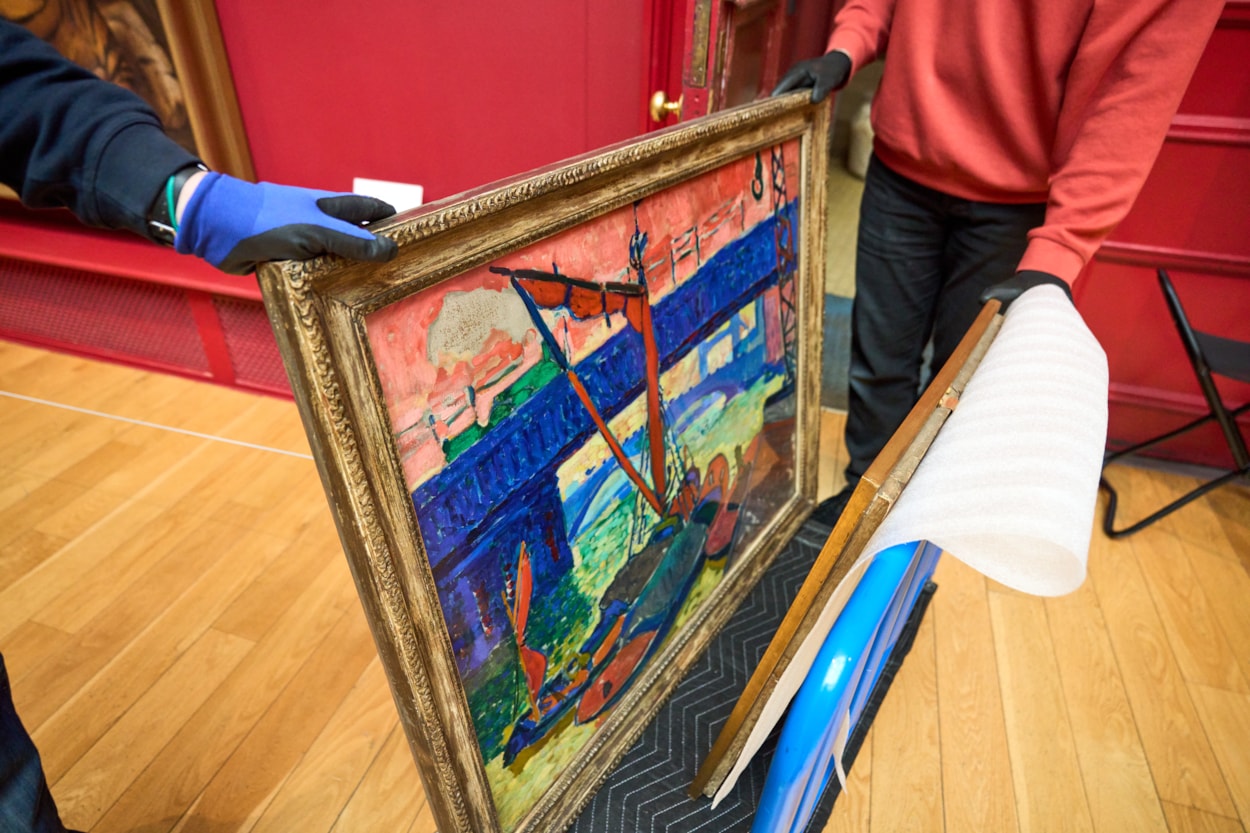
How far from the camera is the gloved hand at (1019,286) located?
110cm

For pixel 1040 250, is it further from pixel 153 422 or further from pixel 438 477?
pixel 153 422

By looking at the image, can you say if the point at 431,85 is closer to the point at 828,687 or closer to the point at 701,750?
the point at 701,750

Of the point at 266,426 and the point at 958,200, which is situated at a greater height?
the point at 958,200

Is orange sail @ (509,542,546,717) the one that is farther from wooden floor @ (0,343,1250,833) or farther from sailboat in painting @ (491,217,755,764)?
wooden floor @ (0,343,1250,833)

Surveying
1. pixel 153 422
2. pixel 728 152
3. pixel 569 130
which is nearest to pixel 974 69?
pixel 728 152

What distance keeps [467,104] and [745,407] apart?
1.20 metres

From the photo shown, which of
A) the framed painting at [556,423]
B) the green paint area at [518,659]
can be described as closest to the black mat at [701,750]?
the framed painting at [556,423]

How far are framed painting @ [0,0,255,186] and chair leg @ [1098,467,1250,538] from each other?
268 centimetres

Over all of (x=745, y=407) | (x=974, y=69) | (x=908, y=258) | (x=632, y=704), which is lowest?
(x=632, y=704)

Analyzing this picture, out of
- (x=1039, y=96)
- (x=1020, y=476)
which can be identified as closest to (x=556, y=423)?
(x=1020, y=476)

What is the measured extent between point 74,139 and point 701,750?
4.10 ft

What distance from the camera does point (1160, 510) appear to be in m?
1.96

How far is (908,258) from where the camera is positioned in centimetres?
166

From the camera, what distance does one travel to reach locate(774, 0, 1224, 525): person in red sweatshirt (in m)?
1.19
